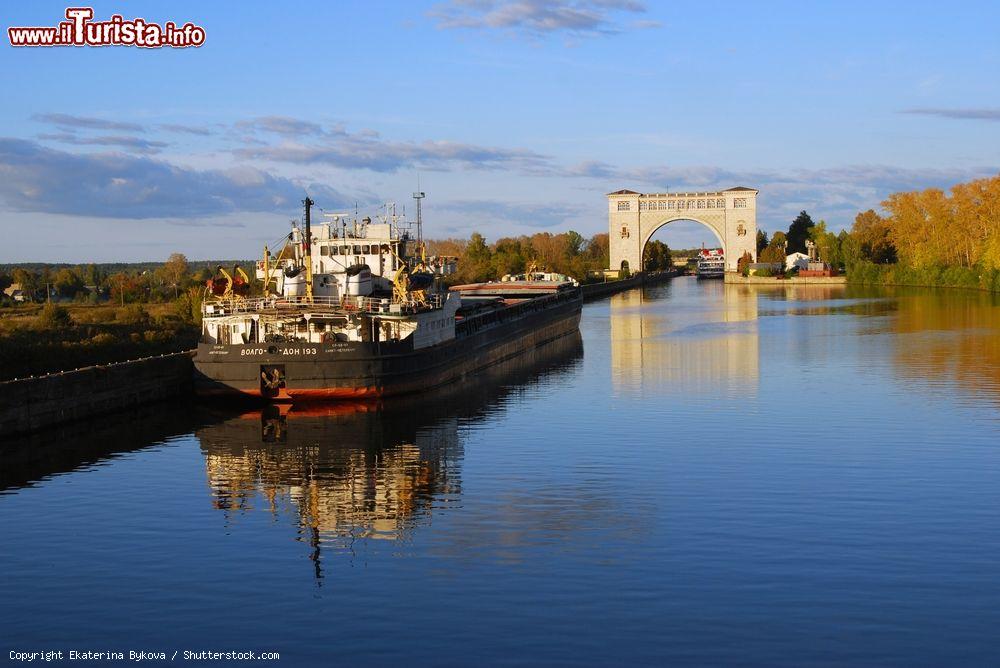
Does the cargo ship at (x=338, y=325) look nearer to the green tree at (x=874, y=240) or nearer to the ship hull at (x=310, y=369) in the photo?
the ship hull at (x=310, y=369)

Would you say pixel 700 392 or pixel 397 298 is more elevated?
pixel 397 298

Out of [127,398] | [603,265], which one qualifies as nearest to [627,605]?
[127,398]

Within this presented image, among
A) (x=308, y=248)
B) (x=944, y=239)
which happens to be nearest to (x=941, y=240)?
(x=944, y=239)

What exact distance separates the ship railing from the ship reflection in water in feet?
10.3

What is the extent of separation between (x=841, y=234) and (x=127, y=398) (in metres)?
151

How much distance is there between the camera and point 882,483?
23.1m

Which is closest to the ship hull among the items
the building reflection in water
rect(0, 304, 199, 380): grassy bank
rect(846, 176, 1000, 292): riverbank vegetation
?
rect(0, 304, 199, 380): grassy bank

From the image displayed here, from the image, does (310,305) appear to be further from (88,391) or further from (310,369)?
(88,391)

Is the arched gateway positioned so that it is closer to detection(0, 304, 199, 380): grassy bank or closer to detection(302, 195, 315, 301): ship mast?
detection(0, 304, 199, 380): grassy bank

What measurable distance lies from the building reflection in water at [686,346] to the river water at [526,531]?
150 inches

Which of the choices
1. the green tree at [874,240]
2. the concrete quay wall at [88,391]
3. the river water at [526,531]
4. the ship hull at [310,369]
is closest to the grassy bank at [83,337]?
the concrete quay wall at [88,391]

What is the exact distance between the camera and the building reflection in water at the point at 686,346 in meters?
41.8

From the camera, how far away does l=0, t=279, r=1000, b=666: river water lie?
47.9ft

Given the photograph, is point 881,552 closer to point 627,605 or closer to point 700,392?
point 627,605
